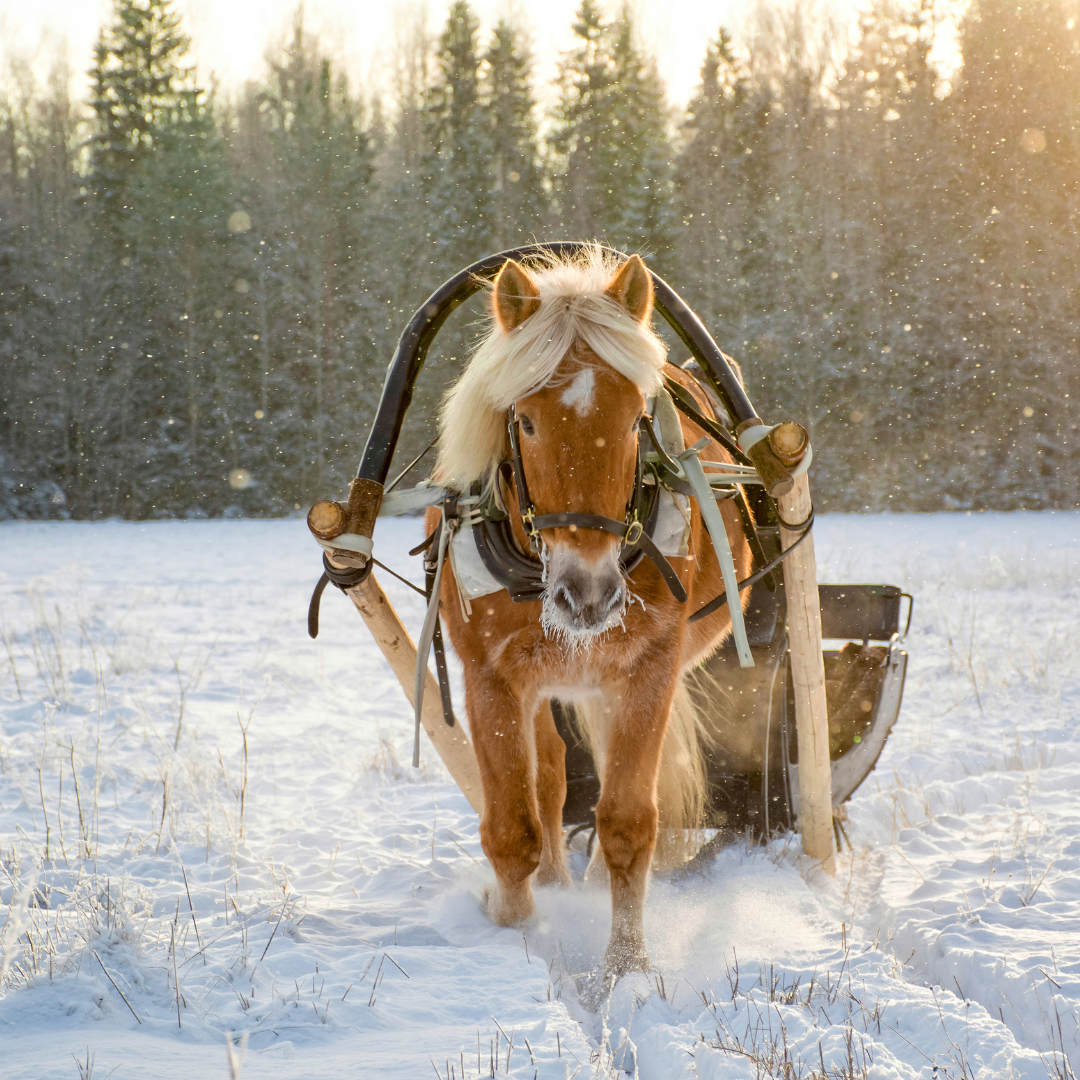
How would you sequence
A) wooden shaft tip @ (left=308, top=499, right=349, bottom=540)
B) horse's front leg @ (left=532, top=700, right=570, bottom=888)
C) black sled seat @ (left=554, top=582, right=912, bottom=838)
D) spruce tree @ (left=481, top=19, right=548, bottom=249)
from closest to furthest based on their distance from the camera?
wooden shaft tip @ (left=308, top=499, right=349, bottom=540), horse's front leg @ (left=532, top=700, right=570, bottom=888), black sled seat @ (left=554, top=582, right=912, bottom=838), spruce tree @ (left=481, top=19, right=548, bottom=249)

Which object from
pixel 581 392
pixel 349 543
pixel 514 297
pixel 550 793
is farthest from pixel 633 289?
pixel 550 793

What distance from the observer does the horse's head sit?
2.12 m

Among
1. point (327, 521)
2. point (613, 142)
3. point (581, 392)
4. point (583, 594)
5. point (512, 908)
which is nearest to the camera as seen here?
point (583, 594)

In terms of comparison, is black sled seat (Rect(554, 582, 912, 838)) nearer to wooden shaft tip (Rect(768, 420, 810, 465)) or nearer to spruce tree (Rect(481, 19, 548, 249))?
wooden shaft tip (Rect(768, 420, 810, 465))

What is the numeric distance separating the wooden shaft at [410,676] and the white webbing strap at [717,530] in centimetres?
99

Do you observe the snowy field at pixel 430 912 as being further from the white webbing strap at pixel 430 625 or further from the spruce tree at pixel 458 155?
the spruce tree at pixel 458 155

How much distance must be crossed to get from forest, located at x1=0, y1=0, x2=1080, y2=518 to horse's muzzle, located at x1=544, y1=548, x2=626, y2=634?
21.6 meters

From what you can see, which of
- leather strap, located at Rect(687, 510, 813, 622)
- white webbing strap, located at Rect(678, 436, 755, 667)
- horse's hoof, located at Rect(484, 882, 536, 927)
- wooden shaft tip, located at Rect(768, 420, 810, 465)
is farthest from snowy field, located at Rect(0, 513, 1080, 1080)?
wooden shaft tip, located at Rect(768, 420, 810, 465)

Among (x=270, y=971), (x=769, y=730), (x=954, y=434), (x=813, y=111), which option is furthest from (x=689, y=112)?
(x=270, y=971)

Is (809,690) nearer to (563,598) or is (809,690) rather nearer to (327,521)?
(563,598)

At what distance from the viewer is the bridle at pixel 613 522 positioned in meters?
2.15

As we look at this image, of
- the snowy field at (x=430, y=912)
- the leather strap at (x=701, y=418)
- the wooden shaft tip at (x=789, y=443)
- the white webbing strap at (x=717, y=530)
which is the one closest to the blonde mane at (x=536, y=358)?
the white webbing strap at (x=717, y=530)

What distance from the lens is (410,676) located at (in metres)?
2.94

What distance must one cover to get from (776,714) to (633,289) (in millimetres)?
1891
